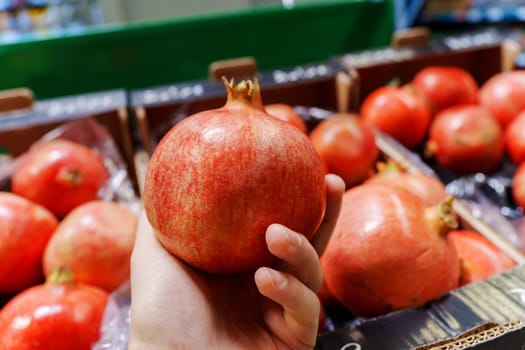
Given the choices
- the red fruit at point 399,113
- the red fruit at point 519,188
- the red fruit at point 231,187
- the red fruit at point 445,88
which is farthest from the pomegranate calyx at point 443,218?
the red fruit at point 445,88

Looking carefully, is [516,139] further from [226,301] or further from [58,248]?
[58,248]

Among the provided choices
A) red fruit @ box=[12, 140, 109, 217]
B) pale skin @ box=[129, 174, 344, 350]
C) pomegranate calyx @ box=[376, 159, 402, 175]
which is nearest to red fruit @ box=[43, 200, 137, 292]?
red fruit @ box=[12, 140, 109, 217]

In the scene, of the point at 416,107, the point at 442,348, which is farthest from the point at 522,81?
the point at 442,348

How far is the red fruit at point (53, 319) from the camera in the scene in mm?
671

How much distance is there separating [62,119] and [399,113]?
92 centimetres

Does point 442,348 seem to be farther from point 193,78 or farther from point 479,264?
point 193,78

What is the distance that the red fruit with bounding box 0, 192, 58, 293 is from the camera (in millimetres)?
853

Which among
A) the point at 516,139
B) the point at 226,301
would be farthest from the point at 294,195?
the point at 516,139

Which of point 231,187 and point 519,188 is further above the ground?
point 231,187

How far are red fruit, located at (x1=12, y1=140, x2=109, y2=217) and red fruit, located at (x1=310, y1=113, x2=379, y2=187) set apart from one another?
20.8 inches

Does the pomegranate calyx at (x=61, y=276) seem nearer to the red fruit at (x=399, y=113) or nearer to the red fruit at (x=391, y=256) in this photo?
the red fruit at (x=391, y=256)

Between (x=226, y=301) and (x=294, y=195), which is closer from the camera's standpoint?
(x=294, y=195)

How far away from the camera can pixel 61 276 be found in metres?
0.77

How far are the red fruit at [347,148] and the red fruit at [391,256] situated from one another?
1.01 feet
